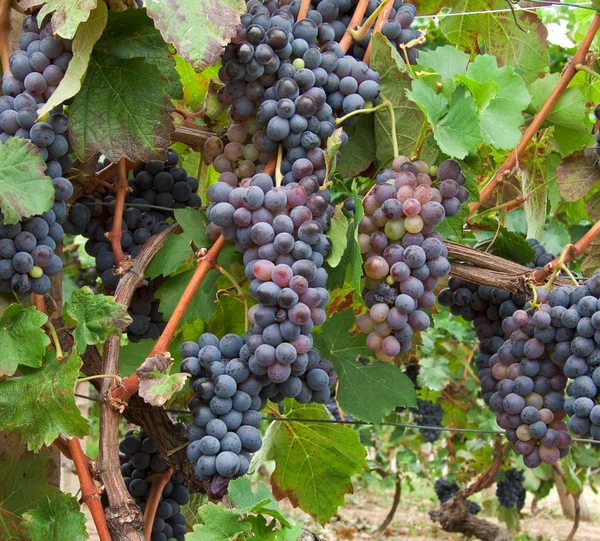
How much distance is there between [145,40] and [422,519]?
5.98m

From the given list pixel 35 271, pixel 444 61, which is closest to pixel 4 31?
pixel 35 271

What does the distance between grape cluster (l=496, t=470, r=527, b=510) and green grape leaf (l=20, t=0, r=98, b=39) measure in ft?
13.7

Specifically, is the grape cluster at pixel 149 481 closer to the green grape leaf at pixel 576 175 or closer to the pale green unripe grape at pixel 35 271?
the pale green unripe grape at pixel 35 271

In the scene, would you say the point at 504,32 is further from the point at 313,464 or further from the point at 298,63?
the point at 313,464

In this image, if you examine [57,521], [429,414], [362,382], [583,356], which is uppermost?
[583,356]

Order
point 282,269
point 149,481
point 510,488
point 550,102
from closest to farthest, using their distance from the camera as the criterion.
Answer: point 282,269
point 550,102
point 149,481
point 510,488

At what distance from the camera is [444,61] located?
1336 mm

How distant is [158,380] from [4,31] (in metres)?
0.69

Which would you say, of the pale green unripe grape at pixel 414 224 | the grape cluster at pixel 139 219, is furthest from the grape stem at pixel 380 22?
the grape cluster at pixel 139 219

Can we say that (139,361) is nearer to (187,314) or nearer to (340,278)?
(187,314)

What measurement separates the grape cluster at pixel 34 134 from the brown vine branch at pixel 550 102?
91 cm

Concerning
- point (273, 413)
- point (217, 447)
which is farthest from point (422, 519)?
point (217, 447)

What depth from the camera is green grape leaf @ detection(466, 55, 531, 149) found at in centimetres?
129

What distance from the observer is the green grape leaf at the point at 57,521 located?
1.24 metres
